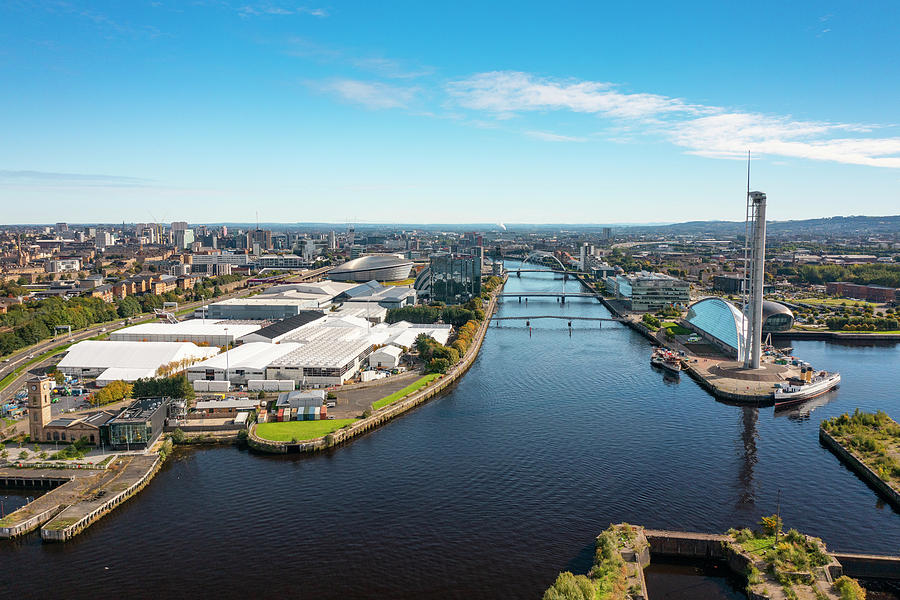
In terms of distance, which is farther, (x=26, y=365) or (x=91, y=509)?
(x=26, y=365)

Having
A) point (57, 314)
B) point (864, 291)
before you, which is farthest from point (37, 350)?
point (864, 291)

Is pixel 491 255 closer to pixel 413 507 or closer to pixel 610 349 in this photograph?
pixel 610 349

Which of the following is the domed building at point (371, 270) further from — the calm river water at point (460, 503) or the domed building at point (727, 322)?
the calm river water at point (460, 503)

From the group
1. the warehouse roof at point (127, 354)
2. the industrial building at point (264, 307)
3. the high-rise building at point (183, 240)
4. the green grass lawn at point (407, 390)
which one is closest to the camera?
the green grass lawn at point (407, 390)

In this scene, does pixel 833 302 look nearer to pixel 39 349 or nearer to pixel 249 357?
pixel 249 357

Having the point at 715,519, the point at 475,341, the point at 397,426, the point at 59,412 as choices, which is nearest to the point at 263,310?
the point at 475,341

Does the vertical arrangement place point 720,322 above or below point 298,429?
above

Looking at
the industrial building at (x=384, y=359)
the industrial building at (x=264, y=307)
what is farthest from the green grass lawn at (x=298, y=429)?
the industrial building at (x=264, y=307)
